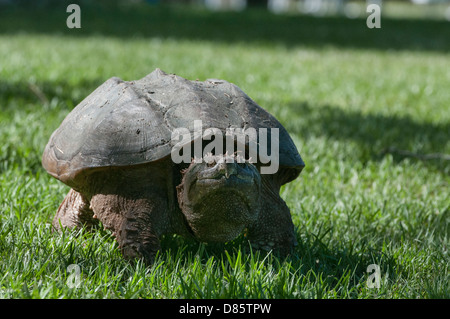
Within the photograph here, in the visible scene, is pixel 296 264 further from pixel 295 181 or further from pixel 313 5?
pixel 313 5

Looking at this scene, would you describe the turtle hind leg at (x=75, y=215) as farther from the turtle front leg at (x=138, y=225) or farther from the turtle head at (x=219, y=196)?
the turtle head at (x=219, y=196)

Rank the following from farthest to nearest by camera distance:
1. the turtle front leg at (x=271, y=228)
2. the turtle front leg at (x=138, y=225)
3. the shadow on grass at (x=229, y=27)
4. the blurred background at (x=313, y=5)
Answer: the blurred background at (x=313, y=5), the shadow on grass at (x=229, y=27), the turtle front leg at (x=271, y=228), the turtle front leg at (x=138, y=225)

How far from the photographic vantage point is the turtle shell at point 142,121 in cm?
239

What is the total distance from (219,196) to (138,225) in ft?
1.26

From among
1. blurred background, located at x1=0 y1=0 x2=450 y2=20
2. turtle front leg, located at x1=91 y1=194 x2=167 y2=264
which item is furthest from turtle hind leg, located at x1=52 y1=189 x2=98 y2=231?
blurred background, located at x1=0 y1=0 x2=450 y2=20

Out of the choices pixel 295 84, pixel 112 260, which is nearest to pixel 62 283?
pixel 112 260

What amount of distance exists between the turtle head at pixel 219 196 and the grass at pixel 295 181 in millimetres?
125

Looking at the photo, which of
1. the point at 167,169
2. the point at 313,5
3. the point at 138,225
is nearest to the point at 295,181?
the point at 167,169

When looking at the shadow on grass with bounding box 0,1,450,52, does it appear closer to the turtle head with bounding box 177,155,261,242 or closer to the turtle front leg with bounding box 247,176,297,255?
the turtle front leg with bounding box 247,176,297,255

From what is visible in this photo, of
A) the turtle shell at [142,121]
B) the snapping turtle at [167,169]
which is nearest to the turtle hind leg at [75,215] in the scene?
the snapping turtle at [167,169]

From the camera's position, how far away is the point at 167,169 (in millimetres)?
2453

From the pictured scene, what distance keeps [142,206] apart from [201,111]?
1.51ft
